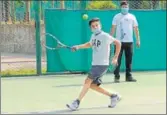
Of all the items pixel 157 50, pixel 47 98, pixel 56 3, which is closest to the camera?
pixel 47 98

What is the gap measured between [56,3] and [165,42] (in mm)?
3237

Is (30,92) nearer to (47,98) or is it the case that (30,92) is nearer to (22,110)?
(47,98)

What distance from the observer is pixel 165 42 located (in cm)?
1333

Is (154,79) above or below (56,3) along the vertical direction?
below

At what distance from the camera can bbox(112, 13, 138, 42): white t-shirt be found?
36.3 ft

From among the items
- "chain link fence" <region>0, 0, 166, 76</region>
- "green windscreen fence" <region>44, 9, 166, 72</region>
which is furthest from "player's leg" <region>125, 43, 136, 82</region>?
"chain link fence" <region>0, 0, 166, 76</region>

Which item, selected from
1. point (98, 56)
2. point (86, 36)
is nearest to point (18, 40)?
point (86, 36)

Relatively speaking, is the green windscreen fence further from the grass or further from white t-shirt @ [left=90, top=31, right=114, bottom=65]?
white t-shirt @ [left=90, top=31, right=114, bottom=65]

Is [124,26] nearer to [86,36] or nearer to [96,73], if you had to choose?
[86,36]

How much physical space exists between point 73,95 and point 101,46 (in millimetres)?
1729

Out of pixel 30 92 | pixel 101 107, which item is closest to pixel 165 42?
pixel 30 92

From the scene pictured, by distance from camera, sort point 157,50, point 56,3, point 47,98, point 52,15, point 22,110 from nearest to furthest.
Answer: point 22,110
point 47,98
point 52,15
point 157,50
point 56,3

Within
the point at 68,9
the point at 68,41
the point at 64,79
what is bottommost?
the point at 64,79

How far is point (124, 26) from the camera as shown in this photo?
1109 cm
